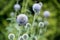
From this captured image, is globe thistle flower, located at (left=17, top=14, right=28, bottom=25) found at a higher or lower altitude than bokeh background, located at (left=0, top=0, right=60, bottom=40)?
higher

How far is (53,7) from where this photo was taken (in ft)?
9.80

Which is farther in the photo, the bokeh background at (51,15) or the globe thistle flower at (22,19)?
the bokeh background at (51,15)

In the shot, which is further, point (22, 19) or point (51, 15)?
point (51, 15)

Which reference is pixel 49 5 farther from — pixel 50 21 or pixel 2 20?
pixel 2 20

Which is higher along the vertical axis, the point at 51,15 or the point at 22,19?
the point at 22,19

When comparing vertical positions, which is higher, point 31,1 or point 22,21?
point 22,21

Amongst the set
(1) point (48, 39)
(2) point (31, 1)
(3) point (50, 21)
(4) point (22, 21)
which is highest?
(4) point (22, 21)

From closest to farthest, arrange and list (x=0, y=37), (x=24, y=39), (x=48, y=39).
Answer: (x=24, y=39) < (x=0, y=37) < (x=48, y=39)

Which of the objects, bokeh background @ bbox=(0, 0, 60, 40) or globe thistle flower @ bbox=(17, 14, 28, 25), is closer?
globe thistle flower @ bbox=(17, 14, 28, 25)

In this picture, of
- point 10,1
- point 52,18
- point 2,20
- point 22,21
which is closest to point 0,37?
point 2,20

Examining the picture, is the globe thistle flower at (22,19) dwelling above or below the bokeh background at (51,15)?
above

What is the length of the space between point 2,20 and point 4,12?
10cm

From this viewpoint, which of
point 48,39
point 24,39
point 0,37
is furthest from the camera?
point 48,39

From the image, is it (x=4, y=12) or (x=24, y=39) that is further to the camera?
(x=4, y=12)
